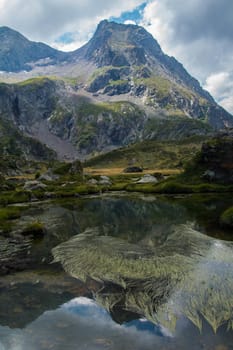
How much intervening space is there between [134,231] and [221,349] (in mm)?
30694

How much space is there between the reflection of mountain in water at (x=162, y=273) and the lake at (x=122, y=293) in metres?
0.06

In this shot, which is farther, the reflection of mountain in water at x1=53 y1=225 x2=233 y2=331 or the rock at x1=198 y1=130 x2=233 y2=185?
the rock at x1=198 y1=130 x2=233 y2=185

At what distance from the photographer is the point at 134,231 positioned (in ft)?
152

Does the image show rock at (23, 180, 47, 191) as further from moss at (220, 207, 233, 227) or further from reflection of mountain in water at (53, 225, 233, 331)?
reflection of mountain in water at (53, 225, 233, 331)

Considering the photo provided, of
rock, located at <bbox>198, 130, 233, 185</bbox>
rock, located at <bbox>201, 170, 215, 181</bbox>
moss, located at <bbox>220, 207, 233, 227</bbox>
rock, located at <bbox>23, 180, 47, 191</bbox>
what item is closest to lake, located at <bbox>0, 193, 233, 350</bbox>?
moss, located at <bbox>220, 207, 233, 227</bbox>

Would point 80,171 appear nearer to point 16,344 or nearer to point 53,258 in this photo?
point 53,258

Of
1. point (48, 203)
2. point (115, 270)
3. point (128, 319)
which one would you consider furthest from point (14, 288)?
point (48, 203)

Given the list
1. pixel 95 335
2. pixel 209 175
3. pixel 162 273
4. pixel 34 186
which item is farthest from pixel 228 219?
pixel 34 186

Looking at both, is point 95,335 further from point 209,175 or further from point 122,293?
point 209,175

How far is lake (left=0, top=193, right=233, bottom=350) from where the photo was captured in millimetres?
17406

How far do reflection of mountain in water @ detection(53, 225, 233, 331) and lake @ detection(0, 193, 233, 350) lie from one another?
6 centimetres

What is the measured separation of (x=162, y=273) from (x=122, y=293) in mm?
4286

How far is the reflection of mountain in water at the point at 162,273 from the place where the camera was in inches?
773

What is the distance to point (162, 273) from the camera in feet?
84.1
